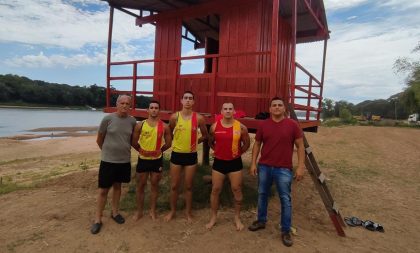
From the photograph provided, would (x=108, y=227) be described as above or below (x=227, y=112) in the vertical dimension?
below

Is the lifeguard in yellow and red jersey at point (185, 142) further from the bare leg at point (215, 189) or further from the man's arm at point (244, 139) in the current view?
the man's arm at point (244, 139)

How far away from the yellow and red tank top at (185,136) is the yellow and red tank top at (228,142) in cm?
Answer: 41

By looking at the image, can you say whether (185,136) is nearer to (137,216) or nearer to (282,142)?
(282,142)

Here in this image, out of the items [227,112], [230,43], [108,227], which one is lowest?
[108,227]

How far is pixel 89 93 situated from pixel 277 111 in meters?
107

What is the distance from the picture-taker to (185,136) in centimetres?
483

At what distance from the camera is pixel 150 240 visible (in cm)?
466

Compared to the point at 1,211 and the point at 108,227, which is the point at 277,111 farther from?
the point at 1,211

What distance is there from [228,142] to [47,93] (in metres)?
108

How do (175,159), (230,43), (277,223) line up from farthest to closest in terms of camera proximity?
(230,43) < (277,223) < (175,159)

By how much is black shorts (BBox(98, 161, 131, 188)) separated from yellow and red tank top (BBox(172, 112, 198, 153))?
927 millimetres

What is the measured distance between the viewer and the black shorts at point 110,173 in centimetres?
486

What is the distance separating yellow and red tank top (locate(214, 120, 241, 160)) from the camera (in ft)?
15.1

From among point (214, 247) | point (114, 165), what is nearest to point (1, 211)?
point (114, 165)
